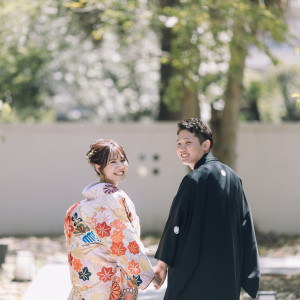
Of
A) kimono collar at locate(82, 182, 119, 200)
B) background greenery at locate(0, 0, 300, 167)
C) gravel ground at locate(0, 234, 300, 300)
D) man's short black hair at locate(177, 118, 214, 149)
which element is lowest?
gravel ground at locate(0, 234, 300, 300)

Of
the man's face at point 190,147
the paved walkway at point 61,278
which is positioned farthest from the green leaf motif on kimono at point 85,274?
the paved walkway at point 61,278

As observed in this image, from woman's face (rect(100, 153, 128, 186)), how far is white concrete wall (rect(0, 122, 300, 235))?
745cm

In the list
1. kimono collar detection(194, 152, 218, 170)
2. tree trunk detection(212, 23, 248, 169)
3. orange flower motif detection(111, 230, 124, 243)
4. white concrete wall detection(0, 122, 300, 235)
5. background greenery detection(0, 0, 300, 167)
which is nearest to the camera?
orange flower motif detection(111, 230, 124, 243)

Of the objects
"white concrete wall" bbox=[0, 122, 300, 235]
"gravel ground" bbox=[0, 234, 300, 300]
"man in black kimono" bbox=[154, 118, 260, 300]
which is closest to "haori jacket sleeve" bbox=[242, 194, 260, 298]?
"man in black kimono" bbox=[154, 118, 260, 300]

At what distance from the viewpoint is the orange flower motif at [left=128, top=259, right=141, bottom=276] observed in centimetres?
387

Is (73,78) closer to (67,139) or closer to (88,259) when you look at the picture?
(67,139)

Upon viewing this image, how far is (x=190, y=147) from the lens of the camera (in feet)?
13.4

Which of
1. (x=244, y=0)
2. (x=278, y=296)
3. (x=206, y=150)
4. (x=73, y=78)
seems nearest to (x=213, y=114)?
(x=244, y=0)

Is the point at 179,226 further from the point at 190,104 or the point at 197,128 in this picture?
the point at 190,104

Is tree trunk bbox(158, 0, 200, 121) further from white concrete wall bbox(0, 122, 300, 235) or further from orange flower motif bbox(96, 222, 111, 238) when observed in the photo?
orange flower motif bbox(96, 222, 111, 238)

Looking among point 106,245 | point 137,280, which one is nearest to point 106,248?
point 106,245

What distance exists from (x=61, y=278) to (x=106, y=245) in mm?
3716

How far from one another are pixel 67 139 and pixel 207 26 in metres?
3.30

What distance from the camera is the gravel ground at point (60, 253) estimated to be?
274 inches
